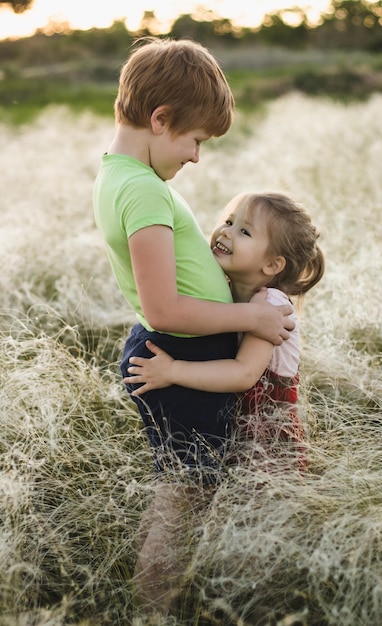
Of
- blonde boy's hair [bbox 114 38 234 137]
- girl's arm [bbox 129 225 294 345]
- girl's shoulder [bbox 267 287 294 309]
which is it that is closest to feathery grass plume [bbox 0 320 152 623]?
girl's arm [bbox 129 225 294 345]

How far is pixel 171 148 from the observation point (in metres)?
1.91

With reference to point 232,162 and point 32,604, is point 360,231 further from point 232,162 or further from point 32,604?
point 232,162

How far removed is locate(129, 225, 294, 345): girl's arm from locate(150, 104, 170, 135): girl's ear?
0.28 metres

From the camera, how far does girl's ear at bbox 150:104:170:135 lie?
6.04ft

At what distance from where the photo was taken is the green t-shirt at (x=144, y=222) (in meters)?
1.81

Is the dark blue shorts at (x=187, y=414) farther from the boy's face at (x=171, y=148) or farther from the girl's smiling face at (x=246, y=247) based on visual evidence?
the boy's face at (x=171, y=148)

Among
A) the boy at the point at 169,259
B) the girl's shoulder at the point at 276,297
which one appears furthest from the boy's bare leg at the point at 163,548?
the girl's shoulder at the point at 276,297

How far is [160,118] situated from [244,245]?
0.47 metres

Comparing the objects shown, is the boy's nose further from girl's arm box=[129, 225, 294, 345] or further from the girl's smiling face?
girl's arm box=[129, 225, 294, 345]

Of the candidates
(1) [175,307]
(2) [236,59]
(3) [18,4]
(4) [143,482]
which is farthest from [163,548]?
(2) [236,59]

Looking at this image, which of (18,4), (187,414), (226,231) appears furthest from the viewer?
(18,4)

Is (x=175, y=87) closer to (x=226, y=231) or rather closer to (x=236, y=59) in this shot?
(x=226, y=231)

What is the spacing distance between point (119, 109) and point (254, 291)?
0.69 metres

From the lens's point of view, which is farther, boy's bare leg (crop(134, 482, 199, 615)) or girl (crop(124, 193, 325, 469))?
girl (crop(124, 193, 325, 469))
